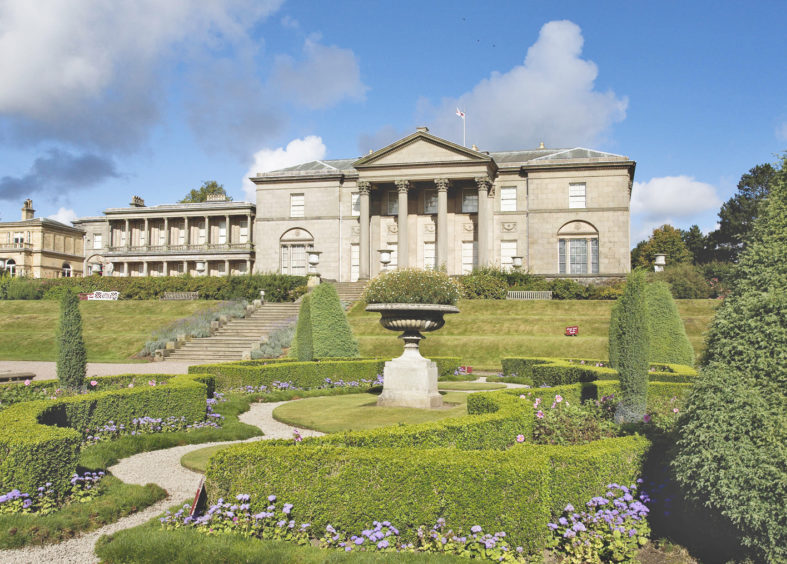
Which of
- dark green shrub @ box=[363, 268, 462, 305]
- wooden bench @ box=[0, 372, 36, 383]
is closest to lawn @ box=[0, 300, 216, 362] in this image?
wooden bench @ box=[0, 372, 36, 383]

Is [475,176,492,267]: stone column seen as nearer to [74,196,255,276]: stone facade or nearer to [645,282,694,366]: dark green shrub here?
[74,196,255,276]: stone facade

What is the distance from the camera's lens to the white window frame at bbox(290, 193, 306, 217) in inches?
1879

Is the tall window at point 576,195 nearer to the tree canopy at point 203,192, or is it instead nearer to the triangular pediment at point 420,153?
the triangular pediment at point 420,153

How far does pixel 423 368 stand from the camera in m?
14.1

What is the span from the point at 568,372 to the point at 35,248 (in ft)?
211

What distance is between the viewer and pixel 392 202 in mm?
46219

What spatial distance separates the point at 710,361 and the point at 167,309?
37855 millimetres

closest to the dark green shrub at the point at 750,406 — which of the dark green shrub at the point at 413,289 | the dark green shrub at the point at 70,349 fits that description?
the dark green shrub at the point at 413,289

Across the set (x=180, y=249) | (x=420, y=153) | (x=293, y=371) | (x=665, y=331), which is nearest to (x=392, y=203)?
(x=420, y=153)

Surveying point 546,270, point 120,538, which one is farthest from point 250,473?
point 546,270

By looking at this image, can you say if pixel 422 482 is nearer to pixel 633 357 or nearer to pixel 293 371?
pixel 633 357

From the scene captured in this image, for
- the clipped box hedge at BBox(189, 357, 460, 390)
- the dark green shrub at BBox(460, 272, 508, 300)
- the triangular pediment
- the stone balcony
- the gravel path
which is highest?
the triangular pediment

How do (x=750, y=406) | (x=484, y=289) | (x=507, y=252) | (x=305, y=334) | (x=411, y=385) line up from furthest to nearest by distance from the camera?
(x=507, y=252)
(x=484, y=289)
(x=305, y=334)
(x=411, y=385)
(x=750, y=406)

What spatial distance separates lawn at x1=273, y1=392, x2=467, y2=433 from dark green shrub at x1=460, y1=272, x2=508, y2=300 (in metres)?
22.6
